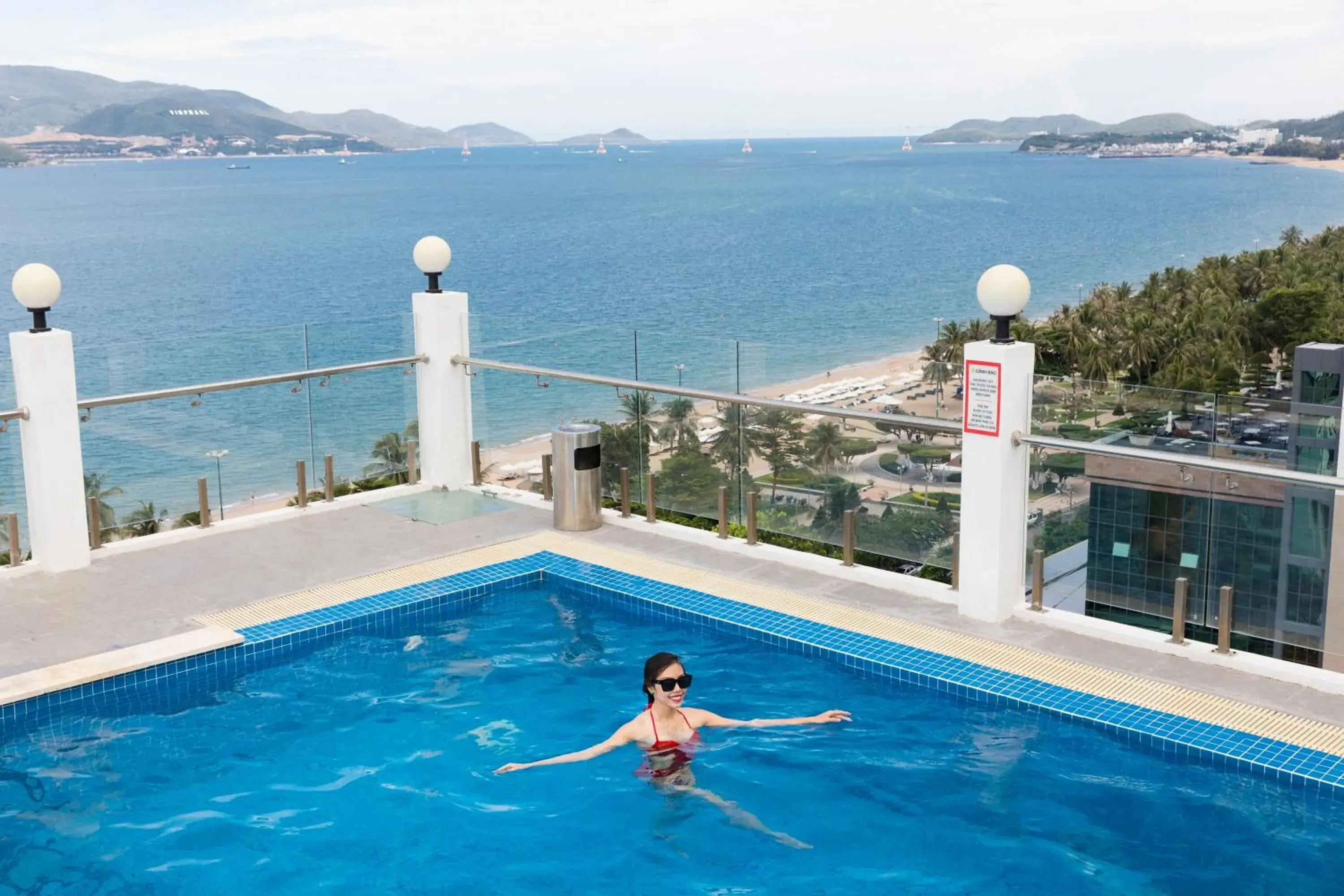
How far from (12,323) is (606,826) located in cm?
6729

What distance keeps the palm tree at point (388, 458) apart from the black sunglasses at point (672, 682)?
5.10 m

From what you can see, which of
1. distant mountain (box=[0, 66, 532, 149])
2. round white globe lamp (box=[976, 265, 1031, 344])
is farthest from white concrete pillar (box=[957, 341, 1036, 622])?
distant mountain (box=[0, 66, 532, 149])

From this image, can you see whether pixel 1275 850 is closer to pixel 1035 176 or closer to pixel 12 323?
pixel 12 323

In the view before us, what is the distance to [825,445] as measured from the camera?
802 centimetres

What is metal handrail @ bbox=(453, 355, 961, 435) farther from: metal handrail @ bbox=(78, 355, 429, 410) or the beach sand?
metal handrail @ bbox=(78, 355, 429, 410)

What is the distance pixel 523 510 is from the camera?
31.0 feet

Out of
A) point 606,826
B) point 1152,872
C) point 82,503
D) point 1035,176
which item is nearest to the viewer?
point 1152,872

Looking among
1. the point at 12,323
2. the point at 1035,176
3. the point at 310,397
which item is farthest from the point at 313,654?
the point at 1035,176

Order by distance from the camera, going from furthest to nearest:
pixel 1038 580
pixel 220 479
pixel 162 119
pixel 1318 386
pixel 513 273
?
pixel 162 119 → pixel 513 273 → pixel 1318 386 → pixel 220 479 → pixel 1038 580

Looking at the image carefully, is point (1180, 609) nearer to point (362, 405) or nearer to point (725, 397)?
point (725, 397)

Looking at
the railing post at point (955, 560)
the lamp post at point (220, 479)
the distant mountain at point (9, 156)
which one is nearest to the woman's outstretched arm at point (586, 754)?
the railing post at point (955, 560)

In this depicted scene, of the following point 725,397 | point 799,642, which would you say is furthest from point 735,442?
point 799,642

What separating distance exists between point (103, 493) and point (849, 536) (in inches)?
186

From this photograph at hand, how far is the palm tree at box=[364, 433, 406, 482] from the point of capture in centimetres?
998
